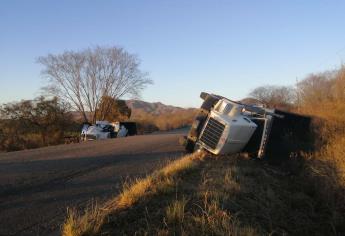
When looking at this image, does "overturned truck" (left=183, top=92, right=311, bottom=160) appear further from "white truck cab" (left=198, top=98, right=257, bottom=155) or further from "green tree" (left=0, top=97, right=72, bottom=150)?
"green tree" (left=0, top=97, right=72, bottom=150)

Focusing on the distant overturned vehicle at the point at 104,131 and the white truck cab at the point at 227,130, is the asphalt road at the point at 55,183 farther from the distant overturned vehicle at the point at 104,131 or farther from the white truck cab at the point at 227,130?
the distant overturned vehicle at the point at 104,131

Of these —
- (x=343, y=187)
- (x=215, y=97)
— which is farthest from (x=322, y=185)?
(x=215, y=97)

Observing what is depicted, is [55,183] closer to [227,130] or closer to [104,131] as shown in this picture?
[227,130]

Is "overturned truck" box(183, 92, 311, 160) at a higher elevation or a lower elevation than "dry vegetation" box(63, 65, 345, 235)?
higher

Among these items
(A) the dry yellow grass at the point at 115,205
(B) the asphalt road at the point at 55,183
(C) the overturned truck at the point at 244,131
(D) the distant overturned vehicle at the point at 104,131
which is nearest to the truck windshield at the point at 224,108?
(C) the overturned truck at the point at 244,131

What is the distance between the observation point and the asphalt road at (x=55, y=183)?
259 inches

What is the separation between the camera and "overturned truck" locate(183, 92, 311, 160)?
13416mm

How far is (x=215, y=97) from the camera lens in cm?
1530

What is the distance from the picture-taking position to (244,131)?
13.5 meters

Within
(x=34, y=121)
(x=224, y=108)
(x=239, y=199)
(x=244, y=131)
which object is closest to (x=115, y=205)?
(x=239, y=199)

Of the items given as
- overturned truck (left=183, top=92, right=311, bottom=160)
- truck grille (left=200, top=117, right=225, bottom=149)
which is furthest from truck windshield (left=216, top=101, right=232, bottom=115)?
truck grille (left=200, top=117, right=225, bottom=149)

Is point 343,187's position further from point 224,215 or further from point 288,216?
point 224,215

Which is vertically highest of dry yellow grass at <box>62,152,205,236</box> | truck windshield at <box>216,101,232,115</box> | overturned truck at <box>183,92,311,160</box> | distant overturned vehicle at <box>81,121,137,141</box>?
truck windshield at <box>216,101,232,115</box>

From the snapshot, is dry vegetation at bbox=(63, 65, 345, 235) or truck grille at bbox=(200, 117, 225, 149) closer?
dry vegetation at bbox=(63, 65, 345, 235)
